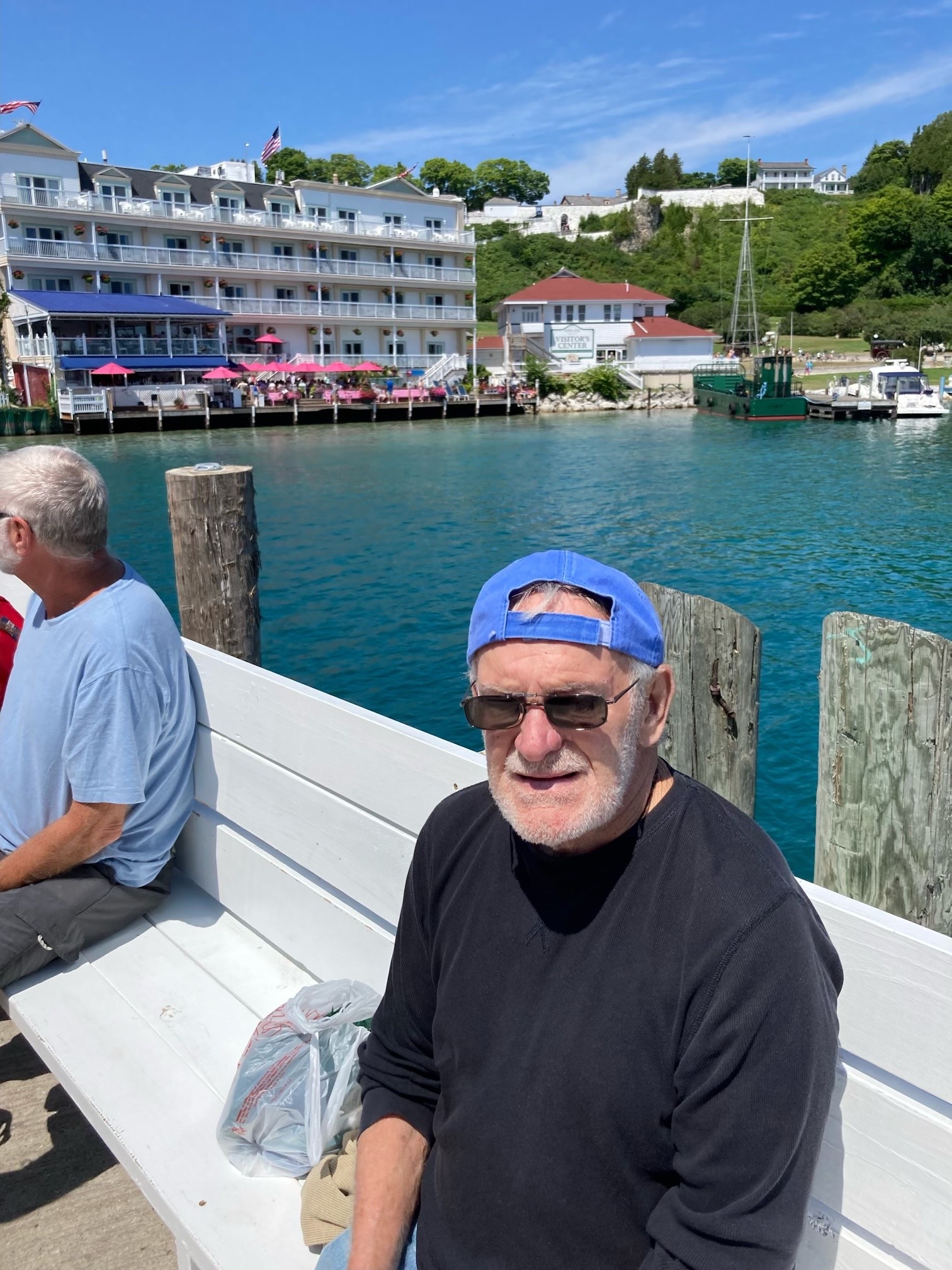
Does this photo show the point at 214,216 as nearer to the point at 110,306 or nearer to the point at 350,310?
the point at 350,310

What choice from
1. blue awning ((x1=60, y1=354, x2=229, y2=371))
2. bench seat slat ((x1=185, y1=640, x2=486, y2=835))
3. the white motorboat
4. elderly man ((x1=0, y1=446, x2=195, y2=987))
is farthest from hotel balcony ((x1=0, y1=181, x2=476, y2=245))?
bench seat slat ((x1=185, y1=640, x2=486, y2=835))

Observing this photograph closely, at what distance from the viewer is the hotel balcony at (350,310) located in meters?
52.3

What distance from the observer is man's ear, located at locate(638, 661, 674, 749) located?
1.57 meters

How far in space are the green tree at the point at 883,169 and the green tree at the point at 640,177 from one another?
78.8ft

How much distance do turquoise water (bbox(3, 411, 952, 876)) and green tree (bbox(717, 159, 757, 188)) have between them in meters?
102

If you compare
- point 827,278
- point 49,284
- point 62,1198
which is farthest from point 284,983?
point 827,278

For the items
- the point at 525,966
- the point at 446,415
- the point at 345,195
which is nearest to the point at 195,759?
the point at 525,966

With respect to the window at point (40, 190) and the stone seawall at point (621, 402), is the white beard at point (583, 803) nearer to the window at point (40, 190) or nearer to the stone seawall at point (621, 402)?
the window at point (40, 190)

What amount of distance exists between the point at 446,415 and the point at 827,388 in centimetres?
2445

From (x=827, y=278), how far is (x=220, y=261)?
56.5 m

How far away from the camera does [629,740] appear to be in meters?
1.54

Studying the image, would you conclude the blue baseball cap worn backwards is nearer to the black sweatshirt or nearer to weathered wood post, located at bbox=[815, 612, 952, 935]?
the black sweatshirt

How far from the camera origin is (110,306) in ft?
147

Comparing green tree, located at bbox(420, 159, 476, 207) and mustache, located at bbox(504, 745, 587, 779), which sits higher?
green tree, located at bbox(420, 159, 476, 207)
